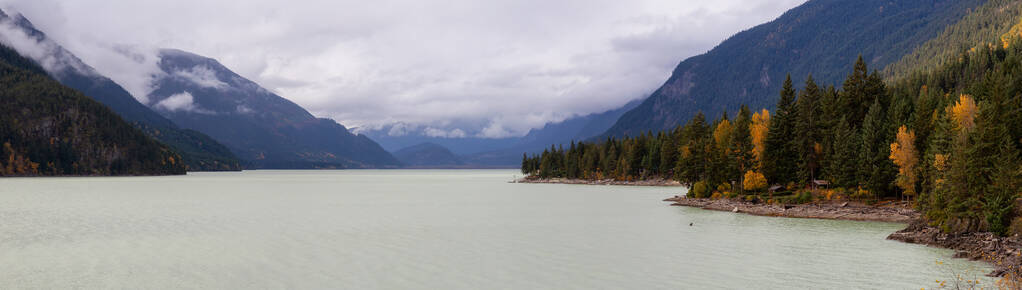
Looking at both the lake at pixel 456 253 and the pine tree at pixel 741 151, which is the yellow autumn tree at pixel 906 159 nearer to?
the lake at pixel 456 253

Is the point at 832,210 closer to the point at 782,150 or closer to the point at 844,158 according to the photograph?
the point at 844,158

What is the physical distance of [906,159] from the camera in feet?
210

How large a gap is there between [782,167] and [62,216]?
3685 inches

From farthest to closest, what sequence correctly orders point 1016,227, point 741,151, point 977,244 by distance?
point 741,151 < point 1016,227 < point 977,244

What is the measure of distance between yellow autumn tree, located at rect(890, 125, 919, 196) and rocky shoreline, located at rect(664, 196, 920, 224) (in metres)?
2.71

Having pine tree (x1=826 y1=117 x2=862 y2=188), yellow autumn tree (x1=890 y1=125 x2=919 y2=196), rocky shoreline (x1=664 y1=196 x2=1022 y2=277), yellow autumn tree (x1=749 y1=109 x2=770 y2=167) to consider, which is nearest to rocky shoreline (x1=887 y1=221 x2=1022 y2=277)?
rocky shoreline (x1=664 y1=196 x2=1022 y2=277)

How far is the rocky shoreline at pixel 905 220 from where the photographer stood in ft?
112

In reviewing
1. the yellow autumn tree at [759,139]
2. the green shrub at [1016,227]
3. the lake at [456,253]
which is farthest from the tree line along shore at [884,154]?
the lake at [456,253]

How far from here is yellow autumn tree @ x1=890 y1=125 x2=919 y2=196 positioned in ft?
207

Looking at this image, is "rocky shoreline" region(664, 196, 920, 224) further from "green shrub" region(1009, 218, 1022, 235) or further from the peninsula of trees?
"green shrub" region(1009, 218, 1022, 235)

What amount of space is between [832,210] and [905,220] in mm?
8853

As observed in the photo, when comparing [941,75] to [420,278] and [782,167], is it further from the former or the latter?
[420,278]

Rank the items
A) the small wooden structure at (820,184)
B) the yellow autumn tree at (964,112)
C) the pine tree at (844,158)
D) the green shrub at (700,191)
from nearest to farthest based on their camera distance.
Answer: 1. the yellow autumn tree at (964,112)
2. the pine tree at (844,158)
3. the small wooden structure at (820,184)
4. the green shrub at (700,191)

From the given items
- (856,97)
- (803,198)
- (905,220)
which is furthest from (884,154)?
(856,97)
